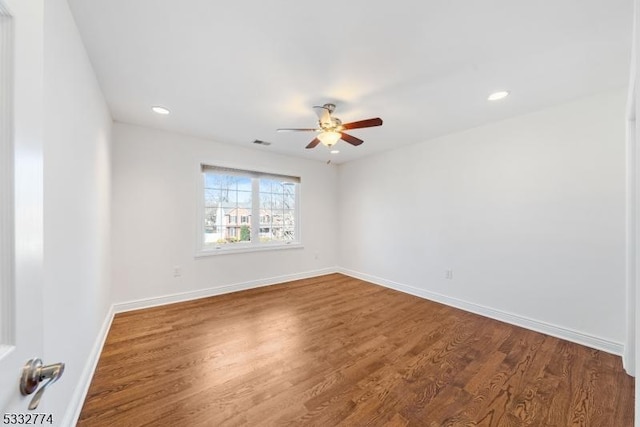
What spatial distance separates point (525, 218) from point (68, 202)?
3982mm

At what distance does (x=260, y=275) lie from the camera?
427cm

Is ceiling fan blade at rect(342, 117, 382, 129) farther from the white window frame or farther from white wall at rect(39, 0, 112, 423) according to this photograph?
the white window frame

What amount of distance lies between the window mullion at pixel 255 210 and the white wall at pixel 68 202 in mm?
2241

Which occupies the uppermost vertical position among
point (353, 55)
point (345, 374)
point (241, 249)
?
point (353, 55)

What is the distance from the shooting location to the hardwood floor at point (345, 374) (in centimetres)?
156

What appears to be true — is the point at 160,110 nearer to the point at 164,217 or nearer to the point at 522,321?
the point at 164,217

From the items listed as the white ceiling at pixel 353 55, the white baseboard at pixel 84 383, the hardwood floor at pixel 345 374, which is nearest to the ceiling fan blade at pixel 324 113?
the white ceiling at pixel 353 55

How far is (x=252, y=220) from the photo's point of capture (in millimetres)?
4293

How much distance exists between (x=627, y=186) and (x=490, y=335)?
1.76m

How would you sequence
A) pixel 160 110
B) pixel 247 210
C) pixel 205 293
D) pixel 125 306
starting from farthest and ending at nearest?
1. pixel 247 210
2. pixel 205 293
3. pixel 125 306
4. pixel 160 110

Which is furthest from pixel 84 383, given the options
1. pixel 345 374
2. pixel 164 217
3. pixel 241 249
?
pixel 241 249

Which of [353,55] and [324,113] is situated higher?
[353,55]

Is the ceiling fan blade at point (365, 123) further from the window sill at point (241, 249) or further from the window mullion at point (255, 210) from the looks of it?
the window sill at point (241, 249)

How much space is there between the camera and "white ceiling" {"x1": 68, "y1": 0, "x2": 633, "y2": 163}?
1.44m
